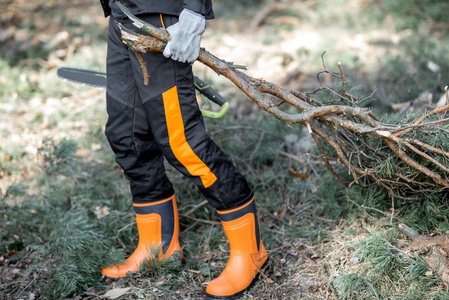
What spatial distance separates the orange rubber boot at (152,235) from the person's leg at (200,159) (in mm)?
397

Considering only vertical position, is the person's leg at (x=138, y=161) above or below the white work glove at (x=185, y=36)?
below

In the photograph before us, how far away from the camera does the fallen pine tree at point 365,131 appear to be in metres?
1.88

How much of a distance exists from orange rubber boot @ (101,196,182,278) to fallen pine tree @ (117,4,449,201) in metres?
0.90

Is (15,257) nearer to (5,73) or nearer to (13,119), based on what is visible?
(13,119)

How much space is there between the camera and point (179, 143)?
206 cm

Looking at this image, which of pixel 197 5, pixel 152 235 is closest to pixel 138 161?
pixel 152 235

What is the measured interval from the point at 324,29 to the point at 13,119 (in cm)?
416

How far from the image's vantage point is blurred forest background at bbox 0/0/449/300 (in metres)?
2.24

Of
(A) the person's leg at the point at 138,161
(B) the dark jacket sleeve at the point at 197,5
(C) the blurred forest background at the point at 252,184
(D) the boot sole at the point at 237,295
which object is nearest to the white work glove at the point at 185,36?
(B) the dark jacket sleeve at the point at 197,5

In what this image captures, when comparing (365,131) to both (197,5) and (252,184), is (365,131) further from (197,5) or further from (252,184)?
(252,184)

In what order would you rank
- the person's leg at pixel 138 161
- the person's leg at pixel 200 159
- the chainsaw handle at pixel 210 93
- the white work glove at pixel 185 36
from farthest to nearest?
the chainsaw handle at pixel 210 93 → the person's leg at pixel 138 161 → the person's leg at pixel 200 159 → the white work glove at pixel 185 36

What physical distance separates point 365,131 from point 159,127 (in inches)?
40.7

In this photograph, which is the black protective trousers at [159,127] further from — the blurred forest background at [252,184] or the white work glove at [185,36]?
the blurred forest background at [252,184]

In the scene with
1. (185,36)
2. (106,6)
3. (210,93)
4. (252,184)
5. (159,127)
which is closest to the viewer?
(185,36)
